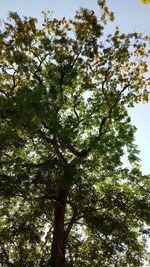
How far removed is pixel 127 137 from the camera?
18.6m

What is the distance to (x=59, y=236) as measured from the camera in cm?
1702

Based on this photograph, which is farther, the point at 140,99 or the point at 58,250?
the point at 140,99

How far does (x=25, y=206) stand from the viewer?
57.7 feet

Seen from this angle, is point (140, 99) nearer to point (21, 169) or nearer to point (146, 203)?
point (146, 203)

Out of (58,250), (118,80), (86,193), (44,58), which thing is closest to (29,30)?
(44,58)

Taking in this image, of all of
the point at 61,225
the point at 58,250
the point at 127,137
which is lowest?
the point at 58,250

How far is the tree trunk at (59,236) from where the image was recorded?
16.2 meters

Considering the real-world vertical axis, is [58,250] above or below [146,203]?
below

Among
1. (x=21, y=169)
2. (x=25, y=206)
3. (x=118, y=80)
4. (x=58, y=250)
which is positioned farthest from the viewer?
(x=118, y=80)

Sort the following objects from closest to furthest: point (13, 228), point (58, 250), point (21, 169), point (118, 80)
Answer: point (21, 169)
point (13, 228)
point (58, 250)
point (118, 80)

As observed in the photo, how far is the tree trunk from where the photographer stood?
16.2 m

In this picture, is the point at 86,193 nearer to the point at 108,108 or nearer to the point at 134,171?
the point at 134,171

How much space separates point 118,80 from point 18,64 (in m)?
5.98

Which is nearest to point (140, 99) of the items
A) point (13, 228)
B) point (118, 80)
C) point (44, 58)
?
point (118, 80)
